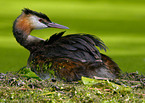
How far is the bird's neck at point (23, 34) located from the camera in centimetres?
542

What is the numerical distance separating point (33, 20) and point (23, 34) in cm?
26

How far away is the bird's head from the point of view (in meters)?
5.53

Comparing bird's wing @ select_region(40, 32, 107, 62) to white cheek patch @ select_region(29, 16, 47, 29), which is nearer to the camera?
bird's wing @ select_region(40, 32, 107, 62)

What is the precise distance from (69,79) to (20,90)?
0.84 m

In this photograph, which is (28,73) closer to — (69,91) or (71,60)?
(71,60)

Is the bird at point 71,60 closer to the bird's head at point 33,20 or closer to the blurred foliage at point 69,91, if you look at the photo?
the blurred foliage at point 69,91

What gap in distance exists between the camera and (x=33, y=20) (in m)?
5.59

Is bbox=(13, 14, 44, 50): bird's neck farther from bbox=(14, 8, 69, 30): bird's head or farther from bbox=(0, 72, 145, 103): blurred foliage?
bbox=(0, 72, 145, 103): blurred foliage

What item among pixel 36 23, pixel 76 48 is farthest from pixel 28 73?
pixel 36 23

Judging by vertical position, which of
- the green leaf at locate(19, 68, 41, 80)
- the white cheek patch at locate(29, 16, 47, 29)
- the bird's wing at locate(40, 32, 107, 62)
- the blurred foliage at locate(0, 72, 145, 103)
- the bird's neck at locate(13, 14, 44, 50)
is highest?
the white cheek patch at locate(29, 16, 47, 29)

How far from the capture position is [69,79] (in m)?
4.76

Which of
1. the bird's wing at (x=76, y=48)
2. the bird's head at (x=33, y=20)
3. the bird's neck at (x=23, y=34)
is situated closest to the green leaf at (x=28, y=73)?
the bird's wing at (x=76, y=48)

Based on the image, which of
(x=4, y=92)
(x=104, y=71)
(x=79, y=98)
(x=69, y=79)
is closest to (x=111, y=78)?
(x=104, y=71)

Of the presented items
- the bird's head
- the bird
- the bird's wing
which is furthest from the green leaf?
the bird's head
